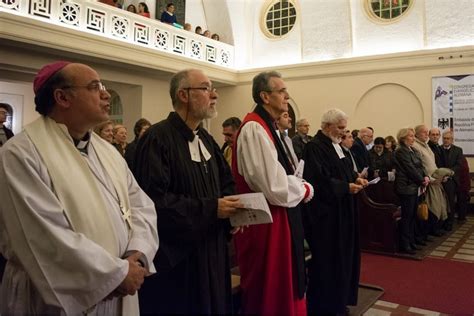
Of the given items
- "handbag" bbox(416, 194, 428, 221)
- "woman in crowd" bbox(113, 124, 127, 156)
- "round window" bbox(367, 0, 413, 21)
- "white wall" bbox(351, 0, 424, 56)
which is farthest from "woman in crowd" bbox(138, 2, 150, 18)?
"handbag" bbox(416, 194, 428, 221)

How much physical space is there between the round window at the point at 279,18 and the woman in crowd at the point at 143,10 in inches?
176

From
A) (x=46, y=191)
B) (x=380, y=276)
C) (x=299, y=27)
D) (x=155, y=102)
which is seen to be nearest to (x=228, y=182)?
(x=46, y=191)

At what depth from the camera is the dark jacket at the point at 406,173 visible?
6250 mm

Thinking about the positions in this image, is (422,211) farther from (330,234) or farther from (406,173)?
(330,234)

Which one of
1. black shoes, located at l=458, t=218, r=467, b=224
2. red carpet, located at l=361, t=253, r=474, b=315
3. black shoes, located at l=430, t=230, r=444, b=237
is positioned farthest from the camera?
black shoes, located at l=458, t=218, r=467, b=224

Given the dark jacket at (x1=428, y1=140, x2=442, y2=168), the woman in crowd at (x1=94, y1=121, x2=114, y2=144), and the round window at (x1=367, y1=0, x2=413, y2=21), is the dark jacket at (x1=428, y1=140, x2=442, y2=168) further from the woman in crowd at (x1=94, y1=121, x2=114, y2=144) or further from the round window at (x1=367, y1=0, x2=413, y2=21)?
the woman in crowd at (x1=94, y1=121, x2=114, y2=144)

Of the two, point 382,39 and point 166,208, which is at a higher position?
point 382,39

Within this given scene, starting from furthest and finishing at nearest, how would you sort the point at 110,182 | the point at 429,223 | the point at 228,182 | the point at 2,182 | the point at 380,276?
the point at 429,223, the point at 380,276, the point at 228,182, the point at 110,182, the point at 2,182

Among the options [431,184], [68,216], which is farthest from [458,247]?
[68,216]

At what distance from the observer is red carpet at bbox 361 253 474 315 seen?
4125 mm

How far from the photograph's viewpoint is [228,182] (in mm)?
2531

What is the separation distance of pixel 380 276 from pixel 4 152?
181 inches

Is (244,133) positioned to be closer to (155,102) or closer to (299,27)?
(155,102)

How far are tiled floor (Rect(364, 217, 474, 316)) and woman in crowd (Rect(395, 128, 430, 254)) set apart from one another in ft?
1.41
